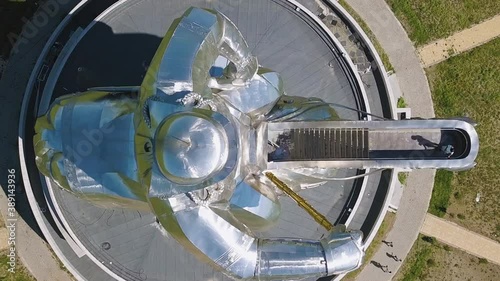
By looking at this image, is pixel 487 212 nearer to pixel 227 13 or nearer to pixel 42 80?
pixel 227 13

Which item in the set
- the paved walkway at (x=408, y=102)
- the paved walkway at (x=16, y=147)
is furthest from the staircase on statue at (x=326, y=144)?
the paved walkway at (x=16, y=147)

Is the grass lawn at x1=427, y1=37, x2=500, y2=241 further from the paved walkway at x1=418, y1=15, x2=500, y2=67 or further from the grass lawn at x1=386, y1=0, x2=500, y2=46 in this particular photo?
the grass lawn at x1=386, y1=0, x2=500, y2=46

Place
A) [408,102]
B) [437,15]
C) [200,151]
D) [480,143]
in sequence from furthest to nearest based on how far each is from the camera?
[437,15], [480,143], [408,102], [200,151]

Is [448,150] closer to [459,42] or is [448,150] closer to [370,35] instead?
[370,35]

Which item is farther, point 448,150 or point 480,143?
point 480,143

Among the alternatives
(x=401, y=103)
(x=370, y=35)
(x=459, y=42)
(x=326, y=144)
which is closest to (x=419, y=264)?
(x=401, y=103)

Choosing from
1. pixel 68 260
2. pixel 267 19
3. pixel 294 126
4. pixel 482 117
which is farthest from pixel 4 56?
pixel 482 117
